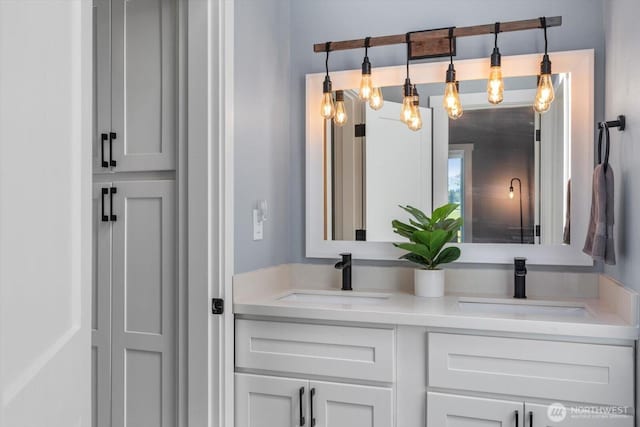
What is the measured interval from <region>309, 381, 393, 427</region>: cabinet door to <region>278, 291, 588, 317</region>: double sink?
38cm

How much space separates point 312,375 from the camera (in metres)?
1.81

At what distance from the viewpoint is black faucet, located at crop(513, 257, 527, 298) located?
2010 millimetres

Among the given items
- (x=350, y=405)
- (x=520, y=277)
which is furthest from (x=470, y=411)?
(x=520, y=277)

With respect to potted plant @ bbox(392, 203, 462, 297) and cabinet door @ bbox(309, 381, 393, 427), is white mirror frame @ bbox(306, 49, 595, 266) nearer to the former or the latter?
potted plant @ bbox(392, 203, 462, 297)

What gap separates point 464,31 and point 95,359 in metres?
1.97

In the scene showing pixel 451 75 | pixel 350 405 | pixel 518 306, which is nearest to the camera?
pixel 350 405

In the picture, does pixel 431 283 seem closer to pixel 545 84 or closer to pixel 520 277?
pixel 520 277

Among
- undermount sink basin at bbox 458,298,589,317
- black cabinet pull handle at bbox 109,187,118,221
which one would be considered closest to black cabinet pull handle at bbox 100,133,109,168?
black cabinet pull handle at bbox 109,187,118,221

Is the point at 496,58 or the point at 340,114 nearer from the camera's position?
the point at 496,58

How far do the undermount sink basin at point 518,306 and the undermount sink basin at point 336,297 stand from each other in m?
0.33

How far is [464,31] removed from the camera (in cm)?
211
